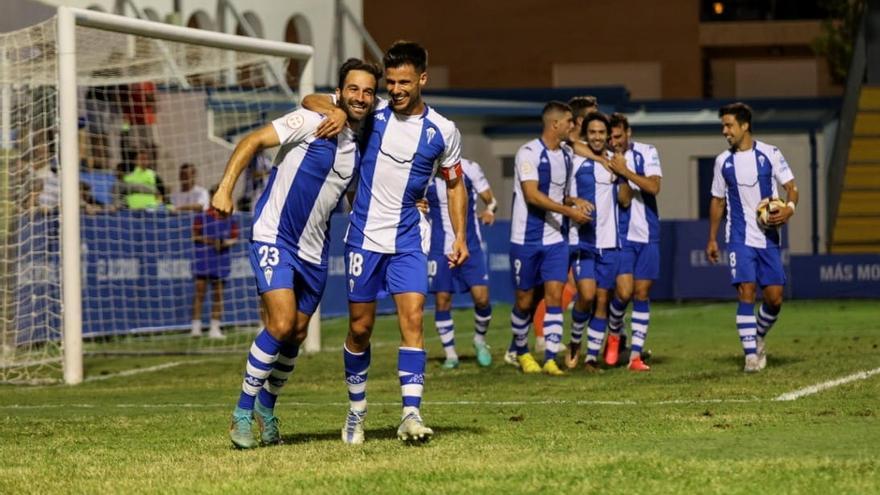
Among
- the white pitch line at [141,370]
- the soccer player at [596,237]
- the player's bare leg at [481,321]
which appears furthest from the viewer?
the player's bare leg at [481,321]

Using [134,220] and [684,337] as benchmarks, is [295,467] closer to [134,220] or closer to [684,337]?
[684,337]

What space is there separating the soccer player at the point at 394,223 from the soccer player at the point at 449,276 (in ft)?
20.7

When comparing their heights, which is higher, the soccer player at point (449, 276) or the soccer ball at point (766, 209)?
the soccer ball at point (766, 209)

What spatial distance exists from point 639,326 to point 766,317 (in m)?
1.21

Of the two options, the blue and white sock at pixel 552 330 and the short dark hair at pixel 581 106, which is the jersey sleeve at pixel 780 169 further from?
the blue and white sock at pixel 552 330

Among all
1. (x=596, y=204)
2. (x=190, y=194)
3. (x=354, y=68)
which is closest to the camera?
(x=354, y=68)

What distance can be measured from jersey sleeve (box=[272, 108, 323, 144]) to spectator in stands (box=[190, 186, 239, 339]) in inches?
489

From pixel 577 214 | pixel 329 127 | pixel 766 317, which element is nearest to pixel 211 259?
pixel 577 214

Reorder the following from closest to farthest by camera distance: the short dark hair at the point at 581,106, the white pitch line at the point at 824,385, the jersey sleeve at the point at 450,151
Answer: the jersey sleeve at the point at 450,151
the white pitch line at the point at 824,385
the short dark hair at the point at 581,106

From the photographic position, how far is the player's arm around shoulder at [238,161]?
8.55 m

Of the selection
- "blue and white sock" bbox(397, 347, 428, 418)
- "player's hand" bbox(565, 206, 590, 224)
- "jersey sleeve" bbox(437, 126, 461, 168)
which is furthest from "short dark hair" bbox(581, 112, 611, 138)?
"blue and white sock" bbox(397, 347, 428, 418)

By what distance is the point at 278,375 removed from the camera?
9602 mm

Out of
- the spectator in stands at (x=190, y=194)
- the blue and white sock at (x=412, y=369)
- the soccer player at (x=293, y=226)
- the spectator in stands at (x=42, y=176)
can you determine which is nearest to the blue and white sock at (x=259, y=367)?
the soccer player at (x=293, y=226)

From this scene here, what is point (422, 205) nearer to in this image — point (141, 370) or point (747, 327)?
point (747, 327)
